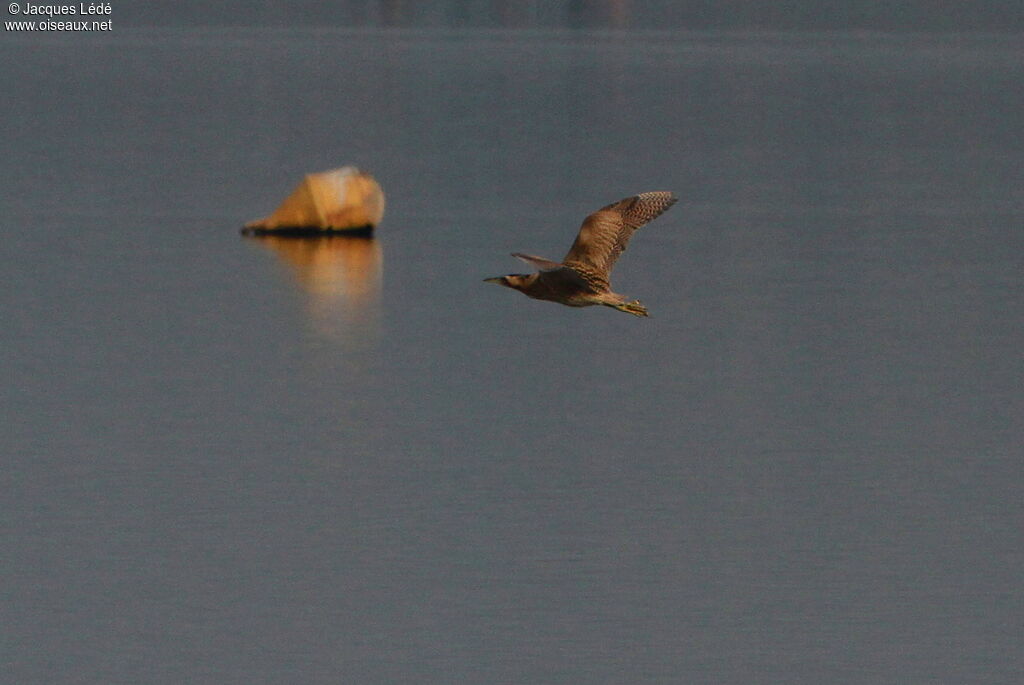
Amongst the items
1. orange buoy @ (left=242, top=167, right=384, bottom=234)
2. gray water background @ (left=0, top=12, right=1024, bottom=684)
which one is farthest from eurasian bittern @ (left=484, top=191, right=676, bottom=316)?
orange buoy @ (left=242, top=167, right=384, bottom=234)

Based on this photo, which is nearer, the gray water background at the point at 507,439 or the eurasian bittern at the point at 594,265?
the eurasian bittern at the point at 594,265

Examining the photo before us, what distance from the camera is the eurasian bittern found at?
17656 millimetres

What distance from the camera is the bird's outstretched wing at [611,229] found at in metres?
18.8

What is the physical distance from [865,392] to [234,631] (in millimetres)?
14191

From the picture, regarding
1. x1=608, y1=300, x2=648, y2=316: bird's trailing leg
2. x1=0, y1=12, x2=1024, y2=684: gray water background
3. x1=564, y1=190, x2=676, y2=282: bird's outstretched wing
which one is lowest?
x1=0, y1=12, x2=1024, y2=684: gray water background

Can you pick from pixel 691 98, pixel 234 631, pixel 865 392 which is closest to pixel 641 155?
pixel 691 98

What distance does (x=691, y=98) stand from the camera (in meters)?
115

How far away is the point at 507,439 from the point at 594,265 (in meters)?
12.7

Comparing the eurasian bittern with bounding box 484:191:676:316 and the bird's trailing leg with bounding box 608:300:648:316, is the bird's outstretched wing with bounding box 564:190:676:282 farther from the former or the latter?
the bird's trailing leg with bounding box 608:300:648:316

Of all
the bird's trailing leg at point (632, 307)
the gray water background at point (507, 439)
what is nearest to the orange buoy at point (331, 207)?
the gray water background at point (507, 439)

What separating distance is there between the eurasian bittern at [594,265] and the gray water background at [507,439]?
483cm

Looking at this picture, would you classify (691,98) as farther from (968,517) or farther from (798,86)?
(968,517)

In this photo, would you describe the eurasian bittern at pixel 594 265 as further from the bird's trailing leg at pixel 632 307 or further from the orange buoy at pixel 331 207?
the orange buoy at pixel 331 207

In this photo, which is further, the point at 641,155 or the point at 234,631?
the point at 641,155
